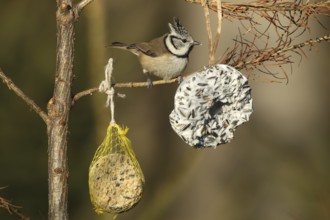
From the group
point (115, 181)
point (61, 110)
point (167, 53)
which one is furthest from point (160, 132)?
point (61, 110)

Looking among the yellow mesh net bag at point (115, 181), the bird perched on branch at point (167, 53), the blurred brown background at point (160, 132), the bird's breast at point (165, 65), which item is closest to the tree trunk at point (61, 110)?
the yellow mesh net bag at point (115, 181)

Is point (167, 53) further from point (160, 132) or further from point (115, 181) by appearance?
point (160, 132)

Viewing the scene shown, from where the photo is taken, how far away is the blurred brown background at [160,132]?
311 cm

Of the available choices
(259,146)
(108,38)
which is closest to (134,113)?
(108,38)

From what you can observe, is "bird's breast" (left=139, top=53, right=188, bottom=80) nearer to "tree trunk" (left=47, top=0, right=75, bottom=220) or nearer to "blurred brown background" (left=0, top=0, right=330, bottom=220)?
"blurred brown background" (left=0, top=0, right=330, bottom=220)

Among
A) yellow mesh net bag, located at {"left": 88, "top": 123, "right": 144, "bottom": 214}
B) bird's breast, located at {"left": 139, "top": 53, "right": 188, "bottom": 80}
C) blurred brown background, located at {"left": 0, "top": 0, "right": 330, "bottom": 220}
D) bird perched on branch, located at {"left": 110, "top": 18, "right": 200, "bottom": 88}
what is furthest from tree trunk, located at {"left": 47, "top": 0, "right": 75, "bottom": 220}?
blurred brown background, located at {"left": 0, "top": 0, "right": 330, "bottom": 220}

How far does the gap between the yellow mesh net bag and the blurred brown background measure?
4.01 feet

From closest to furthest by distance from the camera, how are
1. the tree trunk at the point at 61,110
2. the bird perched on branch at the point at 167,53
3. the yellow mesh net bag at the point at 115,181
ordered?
the tree trunk at the point at 61,110 → the yellow mesh net bag at the point at 115,181 → the bird perched on branch at the point at 167,53

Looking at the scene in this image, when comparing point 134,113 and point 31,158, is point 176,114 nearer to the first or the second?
point 31,158

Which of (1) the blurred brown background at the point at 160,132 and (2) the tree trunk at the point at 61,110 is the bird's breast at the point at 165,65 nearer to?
(1) the blurred brown background at the point at 160,132

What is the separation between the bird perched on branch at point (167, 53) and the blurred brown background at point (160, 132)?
22.8 inches

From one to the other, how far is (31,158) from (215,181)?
3.20ft

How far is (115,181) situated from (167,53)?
877 mm

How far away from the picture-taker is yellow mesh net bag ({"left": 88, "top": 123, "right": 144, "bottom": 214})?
187 centimetres
